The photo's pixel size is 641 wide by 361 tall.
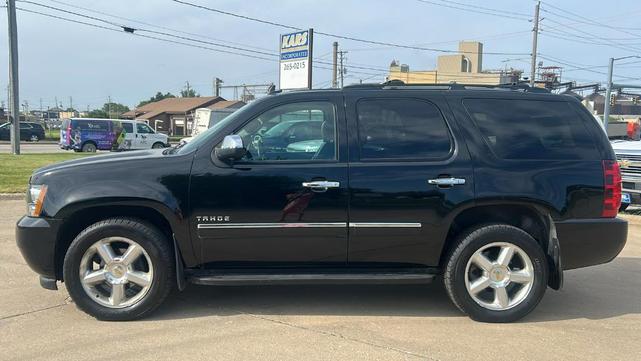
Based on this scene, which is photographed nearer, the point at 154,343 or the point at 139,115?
the point at 154,343

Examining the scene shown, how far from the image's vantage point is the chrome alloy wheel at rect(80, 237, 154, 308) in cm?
418

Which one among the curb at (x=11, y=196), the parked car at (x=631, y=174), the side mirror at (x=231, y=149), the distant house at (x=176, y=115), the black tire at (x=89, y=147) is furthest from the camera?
the distant house at (x=176, y=115)

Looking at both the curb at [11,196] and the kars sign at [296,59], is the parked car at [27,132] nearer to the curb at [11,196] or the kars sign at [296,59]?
the kars sign at [296,59]

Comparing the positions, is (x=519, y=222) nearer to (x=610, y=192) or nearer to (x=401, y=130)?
(x=610, y=192)

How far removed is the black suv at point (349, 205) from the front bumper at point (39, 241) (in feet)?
0.03

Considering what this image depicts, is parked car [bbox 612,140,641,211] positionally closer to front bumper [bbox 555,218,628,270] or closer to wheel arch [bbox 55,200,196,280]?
front bumper [bbox 555,218,628,270]

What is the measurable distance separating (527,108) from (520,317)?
172 cm

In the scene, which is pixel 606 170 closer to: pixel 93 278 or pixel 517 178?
pixel 517 178

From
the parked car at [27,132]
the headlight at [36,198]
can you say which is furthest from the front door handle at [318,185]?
the parked car at [27,132]

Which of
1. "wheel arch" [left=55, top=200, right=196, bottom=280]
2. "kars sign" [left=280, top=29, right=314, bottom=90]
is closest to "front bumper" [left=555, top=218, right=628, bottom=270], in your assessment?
"wheel arch" [left=55, top=200, right=196, bottom=280]

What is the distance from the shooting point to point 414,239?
4266mm

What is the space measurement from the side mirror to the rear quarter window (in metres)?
1.89

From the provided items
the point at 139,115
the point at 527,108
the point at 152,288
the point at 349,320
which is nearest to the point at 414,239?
the point at 349,320

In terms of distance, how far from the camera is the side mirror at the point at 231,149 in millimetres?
4027
